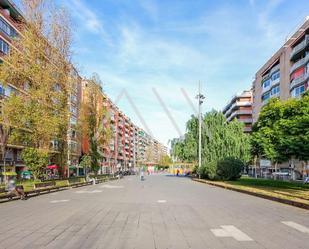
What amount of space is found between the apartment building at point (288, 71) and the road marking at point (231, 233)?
55.4 m

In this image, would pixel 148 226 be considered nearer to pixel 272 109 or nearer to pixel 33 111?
pixel 33 111

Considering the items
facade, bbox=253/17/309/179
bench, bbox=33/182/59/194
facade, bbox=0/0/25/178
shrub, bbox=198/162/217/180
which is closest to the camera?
bench, bbox=33/182/59/194

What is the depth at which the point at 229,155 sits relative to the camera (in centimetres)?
4869

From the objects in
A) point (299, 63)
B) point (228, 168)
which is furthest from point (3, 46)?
point (299, 63)

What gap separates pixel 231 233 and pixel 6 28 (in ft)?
161

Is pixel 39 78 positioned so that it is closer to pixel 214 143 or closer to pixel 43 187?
pixel 43 187

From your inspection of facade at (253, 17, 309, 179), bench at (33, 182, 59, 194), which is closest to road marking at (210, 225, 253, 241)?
bench at (33, 182, 59, 194)

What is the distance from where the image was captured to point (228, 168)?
42.9 metres

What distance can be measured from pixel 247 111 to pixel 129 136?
235 feet

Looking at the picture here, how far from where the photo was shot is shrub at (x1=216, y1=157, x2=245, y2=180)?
4297 cm

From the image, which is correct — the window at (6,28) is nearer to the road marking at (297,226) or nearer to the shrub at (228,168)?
the shrub at (228,168)

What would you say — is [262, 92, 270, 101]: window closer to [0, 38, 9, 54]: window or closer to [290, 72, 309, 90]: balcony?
[290, 72, 309, 90]: balcony

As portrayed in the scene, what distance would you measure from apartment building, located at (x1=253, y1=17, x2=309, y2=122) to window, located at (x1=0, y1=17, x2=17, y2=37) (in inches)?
1724

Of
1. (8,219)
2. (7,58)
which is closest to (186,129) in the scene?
(7,58)
